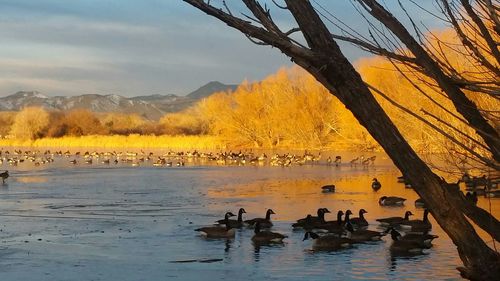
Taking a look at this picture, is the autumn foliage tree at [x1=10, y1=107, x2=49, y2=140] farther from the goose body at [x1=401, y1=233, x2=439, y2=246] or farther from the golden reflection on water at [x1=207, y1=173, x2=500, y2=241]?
the goose body at [x1=401, y1=233, x2=439, y2=246]

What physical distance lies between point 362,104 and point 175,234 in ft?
43.4

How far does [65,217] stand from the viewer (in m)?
19.8

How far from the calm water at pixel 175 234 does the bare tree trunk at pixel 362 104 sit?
310 inches

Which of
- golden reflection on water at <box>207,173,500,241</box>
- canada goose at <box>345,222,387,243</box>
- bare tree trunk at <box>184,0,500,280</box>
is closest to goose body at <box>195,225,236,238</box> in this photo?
canada goose at <box>345,222,387,243</box>

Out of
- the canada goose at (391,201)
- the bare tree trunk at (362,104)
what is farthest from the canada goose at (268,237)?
the bare tree trunk at (362,104)

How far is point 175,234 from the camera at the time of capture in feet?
54.1

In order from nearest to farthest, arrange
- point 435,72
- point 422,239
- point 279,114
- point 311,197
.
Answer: point 435,72, point 422,239, point 311,197, point 279,114

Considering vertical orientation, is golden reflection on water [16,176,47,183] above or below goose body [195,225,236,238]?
above

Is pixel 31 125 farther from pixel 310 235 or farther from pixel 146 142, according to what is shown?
pixel 310 235

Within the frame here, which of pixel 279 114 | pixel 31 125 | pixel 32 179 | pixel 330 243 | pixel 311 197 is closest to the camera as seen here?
pixel 330 243

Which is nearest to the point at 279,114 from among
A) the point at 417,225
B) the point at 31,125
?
the point at 31,125

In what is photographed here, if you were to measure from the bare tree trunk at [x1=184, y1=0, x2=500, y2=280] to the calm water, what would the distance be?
25.9 ft

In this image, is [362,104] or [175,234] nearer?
[362,104]

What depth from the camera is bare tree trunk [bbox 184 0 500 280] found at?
11.9ft
